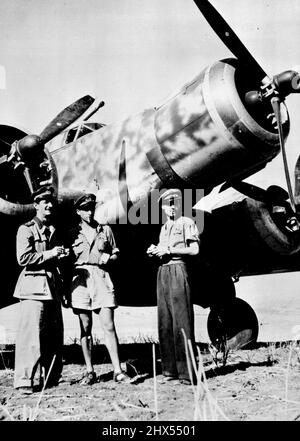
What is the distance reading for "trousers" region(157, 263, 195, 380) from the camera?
480 centimetres

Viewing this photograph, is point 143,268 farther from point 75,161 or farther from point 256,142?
point 256,142

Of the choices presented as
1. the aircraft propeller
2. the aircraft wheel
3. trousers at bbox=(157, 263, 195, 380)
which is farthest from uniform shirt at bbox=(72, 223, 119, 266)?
the aircraft wheel

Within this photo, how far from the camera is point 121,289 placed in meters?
8.79

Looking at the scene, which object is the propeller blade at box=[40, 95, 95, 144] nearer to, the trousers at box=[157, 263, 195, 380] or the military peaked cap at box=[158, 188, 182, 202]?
the military peaked cap at box=[158, 188, 182, 202]

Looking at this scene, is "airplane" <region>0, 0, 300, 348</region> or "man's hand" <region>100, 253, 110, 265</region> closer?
"man's hand" <region>100, 253, 110, 265</region>

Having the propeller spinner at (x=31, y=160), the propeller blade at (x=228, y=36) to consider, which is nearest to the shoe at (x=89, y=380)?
the propeller spinner at (x=31, y=160)

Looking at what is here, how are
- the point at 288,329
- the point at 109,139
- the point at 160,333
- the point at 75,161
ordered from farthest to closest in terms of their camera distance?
the point at 288,329
the point at 75,161
the point at 109,139
the point at 160,333

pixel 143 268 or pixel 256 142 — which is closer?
pixel 256 142

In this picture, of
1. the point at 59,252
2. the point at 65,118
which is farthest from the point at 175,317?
the point at 65,118
